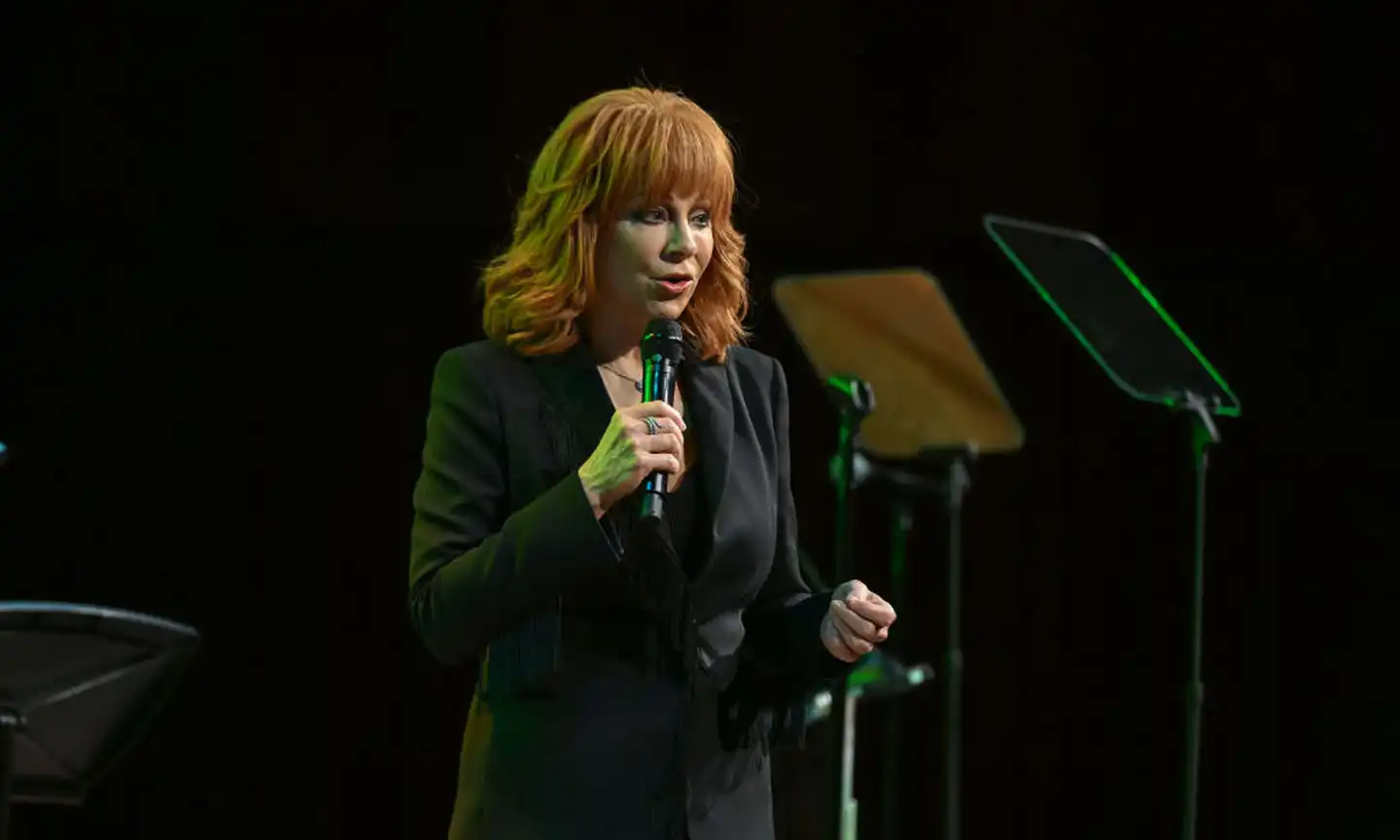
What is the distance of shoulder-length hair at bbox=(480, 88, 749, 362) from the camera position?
5.20 ft

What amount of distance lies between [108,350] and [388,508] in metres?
0.72

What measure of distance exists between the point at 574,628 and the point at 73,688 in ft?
2.64

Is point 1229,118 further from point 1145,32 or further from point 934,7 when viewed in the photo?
point 934,7

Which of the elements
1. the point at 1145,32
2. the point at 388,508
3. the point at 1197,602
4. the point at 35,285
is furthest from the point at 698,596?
the point at 1145,32

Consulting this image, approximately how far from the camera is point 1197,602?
262cm

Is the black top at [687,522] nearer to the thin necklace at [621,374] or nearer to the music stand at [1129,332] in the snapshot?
the thin necklace at [621,374]

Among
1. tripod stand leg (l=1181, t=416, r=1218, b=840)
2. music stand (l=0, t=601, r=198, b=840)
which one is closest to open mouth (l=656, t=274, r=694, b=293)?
music stand (l=0, t=601, r=198, b=840)

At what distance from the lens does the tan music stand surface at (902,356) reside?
318cm

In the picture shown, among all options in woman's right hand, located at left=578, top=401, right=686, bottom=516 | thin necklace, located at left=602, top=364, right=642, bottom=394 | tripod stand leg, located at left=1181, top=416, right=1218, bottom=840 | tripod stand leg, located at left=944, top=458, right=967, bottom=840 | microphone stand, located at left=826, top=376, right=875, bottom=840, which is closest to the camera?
woman's right hand, located at left=578, top=401, right=686, bottom=516

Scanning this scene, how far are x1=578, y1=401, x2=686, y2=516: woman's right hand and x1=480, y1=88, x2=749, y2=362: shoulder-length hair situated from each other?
20 cm

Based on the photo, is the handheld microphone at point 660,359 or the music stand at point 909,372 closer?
the handheld microphone at point 660,359

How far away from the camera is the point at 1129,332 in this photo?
2611 mm

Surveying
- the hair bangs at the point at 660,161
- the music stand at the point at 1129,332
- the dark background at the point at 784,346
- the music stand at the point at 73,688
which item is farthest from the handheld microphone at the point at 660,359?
the dark background at the point at 784,346

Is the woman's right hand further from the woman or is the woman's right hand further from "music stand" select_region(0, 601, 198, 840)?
"music stand" select_region(0, 601, 198, 840)
